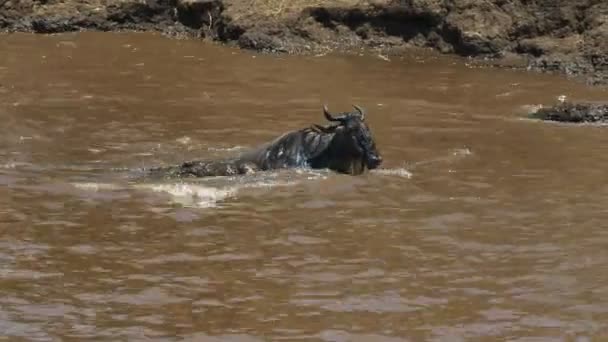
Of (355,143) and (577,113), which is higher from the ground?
(577,113)

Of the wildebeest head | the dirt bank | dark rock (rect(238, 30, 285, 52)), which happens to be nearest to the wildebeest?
the wildebeest head

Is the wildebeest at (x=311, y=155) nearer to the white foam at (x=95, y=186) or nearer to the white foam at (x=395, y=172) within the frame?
the white foam at (x=395, y=172)

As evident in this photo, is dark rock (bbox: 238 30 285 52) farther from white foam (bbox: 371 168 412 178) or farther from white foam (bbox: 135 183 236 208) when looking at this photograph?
white foam (bbox: 135 183 236 208)

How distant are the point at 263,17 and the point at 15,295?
41.5ft

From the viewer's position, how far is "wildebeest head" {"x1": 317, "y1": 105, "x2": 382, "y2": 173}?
401 inches

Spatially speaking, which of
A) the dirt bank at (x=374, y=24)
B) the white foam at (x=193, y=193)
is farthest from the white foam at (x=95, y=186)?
the dirt bank at (x=374, y=24)

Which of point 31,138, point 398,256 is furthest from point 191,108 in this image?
point 398,256

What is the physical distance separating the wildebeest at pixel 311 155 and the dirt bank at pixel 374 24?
611cm

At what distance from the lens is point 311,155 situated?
34.5ft

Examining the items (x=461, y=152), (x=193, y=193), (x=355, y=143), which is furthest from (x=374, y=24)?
(x=193, y=193)

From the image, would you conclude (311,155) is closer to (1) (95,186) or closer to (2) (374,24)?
(1) (95,186)

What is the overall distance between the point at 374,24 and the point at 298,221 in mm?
10498

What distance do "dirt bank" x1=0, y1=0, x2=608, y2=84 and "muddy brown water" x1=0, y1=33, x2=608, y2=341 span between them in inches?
78.4

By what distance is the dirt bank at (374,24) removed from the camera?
1680 cm
